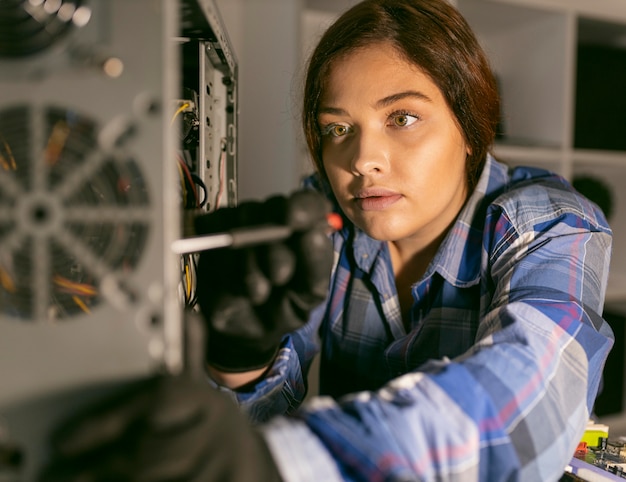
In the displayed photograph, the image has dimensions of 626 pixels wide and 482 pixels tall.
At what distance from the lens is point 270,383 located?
773 millimetres

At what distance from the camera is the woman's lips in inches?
35.5

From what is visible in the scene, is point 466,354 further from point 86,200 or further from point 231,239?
point 86,200


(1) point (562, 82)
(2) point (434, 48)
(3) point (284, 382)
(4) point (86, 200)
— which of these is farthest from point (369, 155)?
(1) point (562, 82)

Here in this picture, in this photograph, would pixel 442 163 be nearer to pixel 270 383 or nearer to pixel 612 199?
pixel 270 383

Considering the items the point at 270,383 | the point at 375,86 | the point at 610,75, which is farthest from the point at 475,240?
the point at 610,75

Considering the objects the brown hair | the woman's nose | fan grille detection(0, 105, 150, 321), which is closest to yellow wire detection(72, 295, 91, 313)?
fan grille detection(0, 105, 150, 321)

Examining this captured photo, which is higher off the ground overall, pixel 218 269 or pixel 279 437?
pixel 218 269

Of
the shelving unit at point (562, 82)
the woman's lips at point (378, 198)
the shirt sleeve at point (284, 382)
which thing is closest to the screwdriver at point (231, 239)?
the shirt sleeve at point (284, 382)

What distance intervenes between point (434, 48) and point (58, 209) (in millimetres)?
757

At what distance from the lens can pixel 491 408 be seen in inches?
18.5

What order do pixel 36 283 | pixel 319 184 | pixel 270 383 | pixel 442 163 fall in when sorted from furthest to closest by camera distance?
pixel 319 184 → pixel 442 163 → pixel 270 383 → pixel 36 283

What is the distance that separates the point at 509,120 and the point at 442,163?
1289 millimetres

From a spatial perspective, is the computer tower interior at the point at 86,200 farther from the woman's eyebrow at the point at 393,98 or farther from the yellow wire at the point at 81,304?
the woman's eyebrow at the point at 393,98

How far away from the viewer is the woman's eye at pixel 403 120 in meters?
0.89
